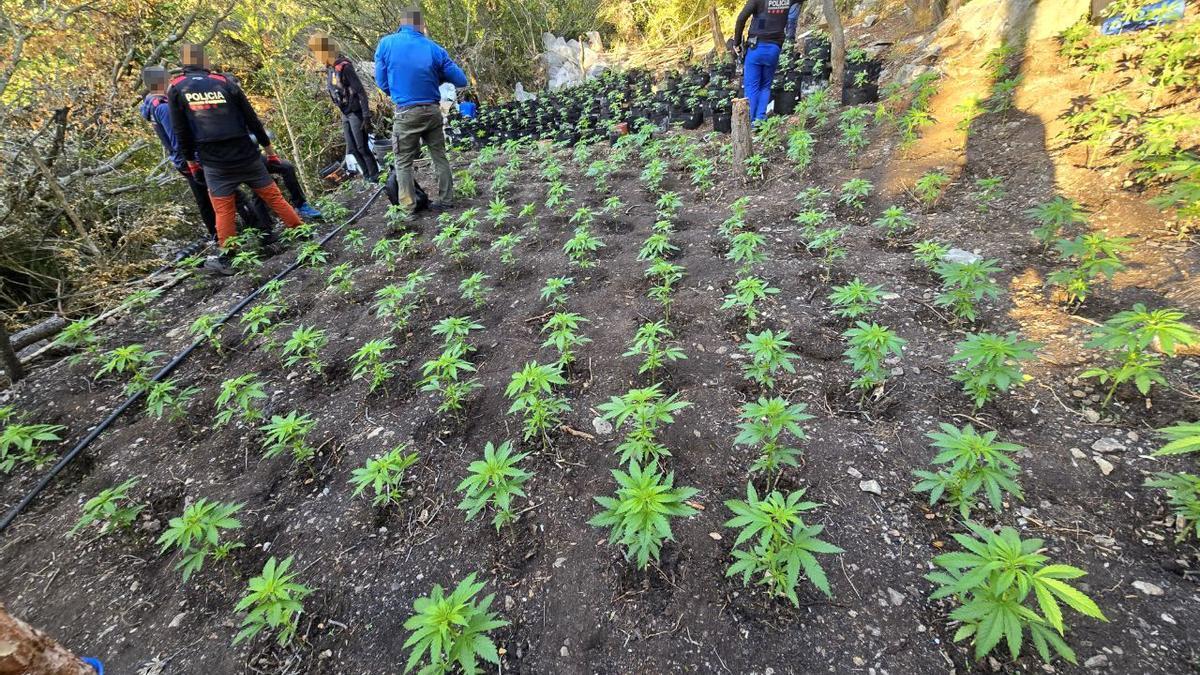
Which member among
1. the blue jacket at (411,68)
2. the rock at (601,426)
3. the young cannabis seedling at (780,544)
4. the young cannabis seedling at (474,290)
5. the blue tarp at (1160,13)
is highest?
the blue jacket at (411,68)

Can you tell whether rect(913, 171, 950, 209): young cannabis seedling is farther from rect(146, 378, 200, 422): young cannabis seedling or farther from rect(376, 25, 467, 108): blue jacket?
Result: rect(146, 378, 200, 422): young cannabis seedling

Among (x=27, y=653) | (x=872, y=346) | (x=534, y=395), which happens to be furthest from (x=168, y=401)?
(x=872, y=346)

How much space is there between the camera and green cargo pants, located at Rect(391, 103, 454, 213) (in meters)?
5.20

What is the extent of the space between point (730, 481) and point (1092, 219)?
10.8 ft

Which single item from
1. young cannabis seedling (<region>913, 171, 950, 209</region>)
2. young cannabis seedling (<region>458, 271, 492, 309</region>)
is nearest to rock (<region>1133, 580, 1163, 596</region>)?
young cannabis seedling (<region>913, 171, 950, 209</region>)

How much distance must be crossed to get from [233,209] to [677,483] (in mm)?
5376

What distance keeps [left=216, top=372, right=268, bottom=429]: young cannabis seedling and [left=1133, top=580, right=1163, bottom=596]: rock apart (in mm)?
3712

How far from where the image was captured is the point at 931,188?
3852 mm

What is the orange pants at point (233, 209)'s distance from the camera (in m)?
4.74

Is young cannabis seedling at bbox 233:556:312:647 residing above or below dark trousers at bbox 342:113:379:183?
below

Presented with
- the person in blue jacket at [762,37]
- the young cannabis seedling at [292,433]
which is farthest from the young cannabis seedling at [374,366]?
the person in blue jacket at [762,37]

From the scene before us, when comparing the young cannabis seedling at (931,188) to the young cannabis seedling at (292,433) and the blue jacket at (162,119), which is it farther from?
the blue jacket at (162,119)

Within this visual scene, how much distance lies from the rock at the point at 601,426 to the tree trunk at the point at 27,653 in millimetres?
1886

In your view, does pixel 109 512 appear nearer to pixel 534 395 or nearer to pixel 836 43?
pixel 534 395
